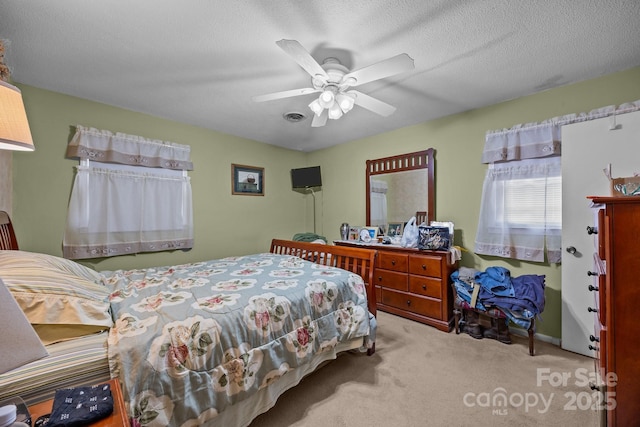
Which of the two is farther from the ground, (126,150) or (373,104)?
(373,104)

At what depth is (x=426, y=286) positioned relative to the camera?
2.81m

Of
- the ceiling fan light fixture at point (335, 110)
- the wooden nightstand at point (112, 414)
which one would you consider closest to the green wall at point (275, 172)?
the ceiling fan light fixture at point (335, 110)

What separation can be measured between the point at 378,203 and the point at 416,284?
1293mm

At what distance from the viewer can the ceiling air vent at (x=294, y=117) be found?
118 inches

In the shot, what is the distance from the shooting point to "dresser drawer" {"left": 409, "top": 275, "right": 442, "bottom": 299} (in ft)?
8.93

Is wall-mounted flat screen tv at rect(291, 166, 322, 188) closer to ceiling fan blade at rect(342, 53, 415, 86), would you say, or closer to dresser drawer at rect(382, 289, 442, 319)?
dresser drawer at rect(382, 289, 442, 319)

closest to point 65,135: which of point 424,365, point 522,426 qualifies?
point 424,365

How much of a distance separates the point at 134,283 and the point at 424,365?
234 cm

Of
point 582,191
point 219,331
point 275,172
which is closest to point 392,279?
point 582,191

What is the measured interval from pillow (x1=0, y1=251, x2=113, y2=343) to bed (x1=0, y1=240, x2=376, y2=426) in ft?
0.04

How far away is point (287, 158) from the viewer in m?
4.47

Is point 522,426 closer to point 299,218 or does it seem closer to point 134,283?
point 134,283

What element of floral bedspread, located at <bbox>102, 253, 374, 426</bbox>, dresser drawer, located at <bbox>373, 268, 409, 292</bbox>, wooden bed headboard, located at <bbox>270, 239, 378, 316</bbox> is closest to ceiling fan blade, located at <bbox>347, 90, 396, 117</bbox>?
wooden bed headboard, located at <bbox>270, 239, 378, 316</bbox>

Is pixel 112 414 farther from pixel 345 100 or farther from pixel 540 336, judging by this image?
pixel 540 336
